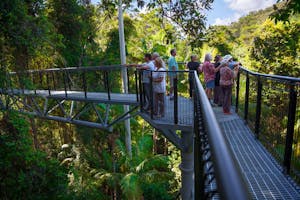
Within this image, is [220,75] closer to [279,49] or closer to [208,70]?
[208,70]

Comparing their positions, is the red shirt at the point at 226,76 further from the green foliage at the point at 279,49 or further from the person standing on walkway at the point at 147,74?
the green foliage at the point at 279,49

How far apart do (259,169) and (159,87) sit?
295cm

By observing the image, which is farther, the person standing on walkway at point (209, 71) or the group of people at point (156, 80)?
the person standing on walkway at point (209, 71)

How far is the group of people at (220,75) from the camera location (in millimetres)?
5043

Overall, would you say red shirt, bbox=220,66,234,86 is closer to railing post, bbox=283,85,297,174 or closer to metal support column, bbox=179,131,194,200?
metal support column, bbox=179,131,194,200

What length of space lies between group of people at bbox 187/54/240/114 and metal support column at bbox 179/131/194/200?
1159 mm

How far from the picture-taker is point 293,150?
291cm

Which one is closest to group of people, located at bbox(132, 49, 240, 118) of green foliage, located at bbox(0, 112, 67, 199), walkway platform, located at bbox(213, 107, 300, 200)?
walkway platform, located at bbox(213, 107, 300, 200)

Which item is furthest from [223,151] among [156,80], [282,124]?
[156,80]

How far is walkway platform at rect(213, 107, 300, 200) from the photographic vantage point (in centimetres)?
251

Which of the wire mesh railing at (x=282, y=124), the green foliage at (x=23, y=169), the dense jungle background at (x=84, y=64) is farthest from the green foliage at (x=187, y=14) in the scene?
the green foliage at (x=23, y=169)

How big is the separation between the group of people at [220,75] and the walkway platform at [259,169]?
0.97 metres

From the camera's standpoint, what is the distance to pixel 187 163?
539 centimetres

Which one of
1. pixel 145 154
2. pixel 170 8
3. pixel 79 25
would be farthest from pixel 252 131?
pixel 79 25
